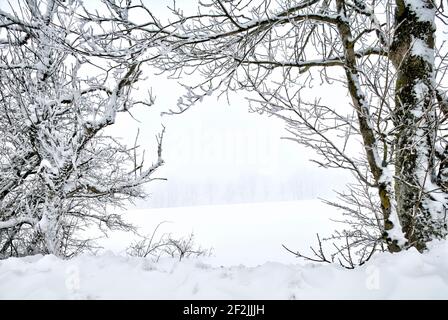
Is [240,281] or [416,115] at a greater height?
[416,115]

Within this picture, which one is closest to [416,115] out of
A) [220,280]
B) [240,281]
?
[240,281]

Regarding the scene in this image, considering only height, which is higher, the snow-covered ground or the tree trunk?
the tree trunk

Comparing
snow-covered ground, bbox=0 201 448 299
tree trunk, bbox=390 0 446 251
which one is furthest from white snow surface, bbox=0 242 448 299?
tree trunk, bbox=390 0 446 251

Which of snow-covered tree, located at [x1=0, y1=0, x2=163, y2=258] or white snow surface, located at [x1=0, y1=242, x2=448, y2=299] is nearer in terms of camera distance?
white snow surface, located at [x1=0, y1=242, x2=448, y2=299]

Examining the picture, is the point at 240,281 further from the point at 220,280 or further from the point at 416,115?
the point at 416,115

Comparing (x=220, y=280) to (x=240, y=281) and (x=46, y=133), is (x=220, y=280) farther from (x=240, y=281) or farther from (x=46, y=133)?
(x=46, y=133)

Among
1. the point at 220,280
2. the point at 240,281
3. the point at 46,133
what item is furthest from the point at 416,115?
the point at 46,133

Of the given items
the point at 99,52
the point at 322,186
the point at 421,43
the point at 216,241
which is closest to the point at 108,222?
the point at 99,52

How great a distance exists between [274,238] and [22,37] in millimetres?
23143

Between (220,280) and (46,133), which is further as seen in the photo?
(46,133)

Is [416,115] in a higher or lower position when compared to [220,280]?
higher

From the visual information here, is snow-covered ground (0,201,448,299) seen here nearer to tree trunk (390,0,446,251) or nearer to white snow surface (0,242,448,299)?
white snow surface (0,242,448,299)

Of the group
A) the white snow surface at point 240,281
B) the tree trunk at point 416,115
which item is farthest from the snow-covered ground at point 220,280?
the tree trunk at point 416,115

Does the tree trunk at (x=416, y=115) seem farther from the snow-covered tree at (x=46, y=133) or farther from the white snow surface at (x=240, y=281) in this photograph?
the snow-covered tree at (x=46, y=133)
